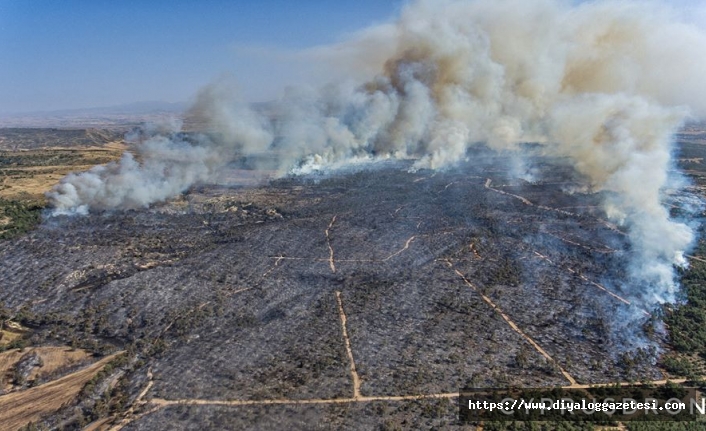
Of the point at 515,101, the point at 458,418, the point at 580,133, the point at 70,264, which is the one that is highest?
the point at 515,101

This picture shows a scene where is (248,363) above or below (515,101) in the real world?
below

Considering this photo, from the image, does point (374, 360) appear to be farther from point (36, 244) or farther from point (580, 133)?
point (580, 133)

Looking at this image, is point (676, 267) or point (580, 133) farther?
point (580, 133)

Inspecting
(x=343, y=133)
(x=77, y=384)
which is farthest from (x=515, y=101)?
(x=77, y=384)

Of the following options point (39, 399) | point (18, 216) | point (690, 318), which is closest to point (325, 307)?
point (39, 399)

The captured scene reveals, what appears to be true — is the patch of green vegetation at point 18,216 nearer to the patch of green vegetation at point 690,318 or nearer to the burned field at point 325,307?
the burned field at point 325,307

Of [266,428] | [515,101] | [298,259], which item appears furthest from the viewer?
[515,101]

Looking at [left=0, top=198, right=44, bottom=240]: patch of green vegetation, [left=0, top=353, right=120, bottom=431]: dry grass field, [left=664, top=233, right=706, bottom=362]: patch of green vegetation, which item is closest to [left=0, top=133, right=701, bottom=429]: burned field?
[left=0, top=353, right=120, bottom=431]: dry grass field

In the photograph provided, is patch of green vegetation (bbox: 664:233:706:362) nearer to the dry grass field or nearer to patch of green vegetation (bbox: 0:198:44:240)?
the dry grass field

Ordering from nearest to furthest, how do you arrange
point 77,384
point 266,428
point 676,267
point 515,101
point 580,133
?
point 266,428
point 77,384
point 676,267
point 580,133
point 515,101
